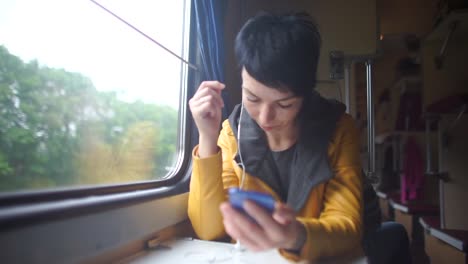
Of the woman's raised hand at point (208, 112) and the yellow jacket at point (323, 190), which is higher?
the woman's raised hand at point (208, 112)

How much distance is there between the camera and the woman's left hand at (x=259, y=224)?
1.36 ft

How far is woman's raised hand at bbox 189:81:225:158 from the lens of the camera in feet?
2.39

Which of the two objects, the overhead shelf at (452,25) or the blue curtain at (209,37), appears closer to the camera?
the blue curtain at (209,37)

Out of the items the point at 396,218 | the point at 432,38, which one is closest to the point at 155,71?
the point at 432,38

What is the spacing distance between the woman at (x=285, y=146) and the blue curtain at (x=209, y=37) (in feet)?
1.25

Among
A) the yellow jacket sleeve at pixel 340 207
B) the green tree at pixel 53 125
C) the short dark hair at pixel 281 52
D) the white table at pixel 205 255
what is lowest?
the white table at pixel 205 255

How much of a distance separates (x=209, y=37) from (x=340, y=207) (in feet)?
2.56

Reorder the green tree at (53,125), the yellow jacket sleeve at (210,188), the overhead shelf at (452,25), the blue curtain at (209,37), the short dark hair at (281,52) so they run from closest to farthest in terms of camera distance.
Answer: the green tree at (53,125)
the short dark hair at (281,52)
the yellow jacket sleeve at (210,188)
the blue curtain at (209,37)
the overhead shelf at (452,25)

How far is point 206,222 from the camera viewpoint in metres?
0.80

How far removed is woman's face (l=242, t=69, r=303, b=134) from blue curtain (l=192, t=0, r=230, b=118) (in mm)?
502

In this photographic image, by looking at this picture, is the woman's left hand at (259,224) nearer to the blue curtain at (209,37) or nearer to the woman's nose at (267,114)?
the woman's nose at (267,114)

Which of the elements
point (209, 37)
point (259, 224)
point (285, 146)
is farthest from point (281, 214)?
point (209, 37)

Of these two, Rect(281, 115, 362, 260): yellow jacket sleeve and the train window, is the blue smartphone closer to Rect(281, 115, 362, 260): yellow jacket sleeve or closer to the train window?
Rect(281, 115, 362, 260): yellow jacket sleeve

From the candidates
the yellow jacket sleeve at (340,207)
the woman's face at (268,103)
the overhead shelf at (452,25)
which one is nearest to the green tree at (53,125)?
the woman's face at (268,103)
